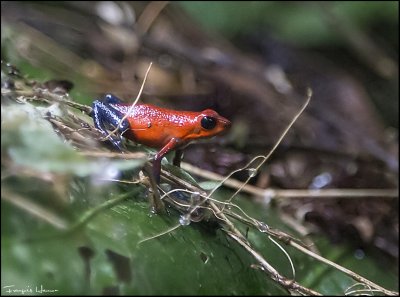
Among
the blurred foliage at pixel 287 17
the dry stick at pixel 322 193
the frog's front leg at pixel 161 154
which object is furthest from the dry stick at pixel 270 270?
the blurred foliage at pixel 287 17

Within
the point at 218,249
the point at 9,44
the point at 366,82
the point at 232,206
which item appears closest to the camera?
the point at 218,249

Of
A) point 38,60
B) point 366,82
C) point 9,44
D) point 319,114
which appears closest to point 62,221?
point 9,44

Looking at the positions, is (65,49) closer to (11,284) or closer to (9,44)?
(9,44)

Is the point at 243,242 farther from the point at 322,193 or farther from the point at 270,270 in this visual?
the point at 322,193

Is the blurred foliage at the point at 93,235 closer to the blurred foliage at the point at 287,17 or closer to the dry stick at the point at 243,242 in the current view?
the dry stick at the point at 243,242

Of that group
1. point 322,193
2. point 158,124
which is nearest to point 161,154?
point 158,124

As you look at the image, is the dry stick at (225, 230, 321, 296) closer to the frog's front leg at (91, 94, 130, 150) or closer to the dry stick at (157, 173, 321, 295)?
the dry stick at (157, 173, 321, 295)

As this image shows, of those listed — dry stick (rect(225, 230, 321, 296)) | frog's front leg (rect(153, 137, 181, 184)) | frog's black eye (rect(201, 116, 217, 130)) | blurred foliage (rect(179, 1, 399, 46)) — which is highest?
frog's black eye (rect(201, 116, 217, 130))

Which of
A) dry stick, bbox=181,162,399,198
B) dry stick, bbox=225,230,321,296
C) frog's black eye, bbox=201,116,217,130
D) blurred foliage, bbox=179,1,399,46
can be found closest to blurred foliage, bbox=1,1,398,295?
dry stick, bbox=225,230,321,296
